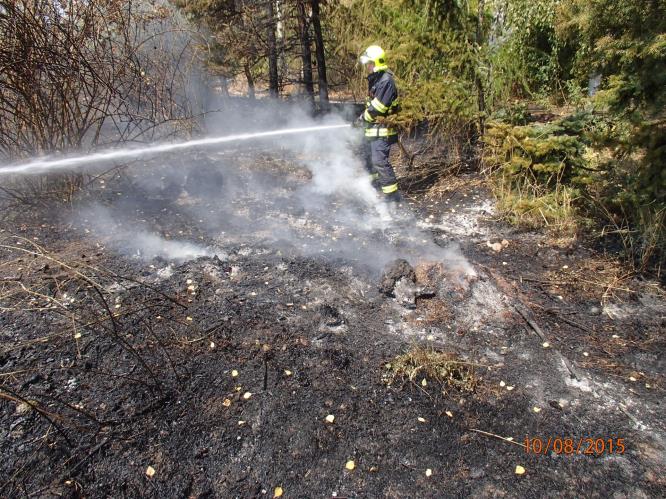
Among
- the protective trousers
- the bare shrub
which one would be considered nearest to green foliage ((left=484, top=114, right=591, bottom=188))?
the protective trousers

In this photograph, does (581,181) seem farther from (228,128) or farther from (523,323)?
(228,128)

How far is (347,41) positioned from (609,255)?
319 inches

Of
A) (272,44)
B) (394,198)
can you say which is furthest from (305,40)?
(394,198)

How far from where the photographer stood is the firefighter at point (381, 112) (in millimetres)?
5863

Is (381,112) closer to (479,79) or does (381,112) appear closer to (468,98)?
(468,98)

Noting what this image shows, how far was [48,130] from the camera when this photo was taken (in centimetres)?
573

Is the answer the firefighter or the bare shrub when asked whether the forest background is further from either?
the firefighter

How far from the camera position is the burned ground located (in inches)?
98.7

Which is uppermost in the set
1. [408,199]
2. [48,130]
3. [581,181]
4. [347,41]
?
[347,41]

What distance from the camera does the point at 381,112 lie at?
19.7 feet

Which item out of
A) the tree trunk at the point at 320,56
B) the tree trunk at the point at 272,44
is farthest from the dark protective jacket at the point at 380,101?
the tree trunk at the point at 272,44

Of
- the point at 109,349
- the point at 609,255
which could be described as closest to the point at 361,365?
the point at 109,349
